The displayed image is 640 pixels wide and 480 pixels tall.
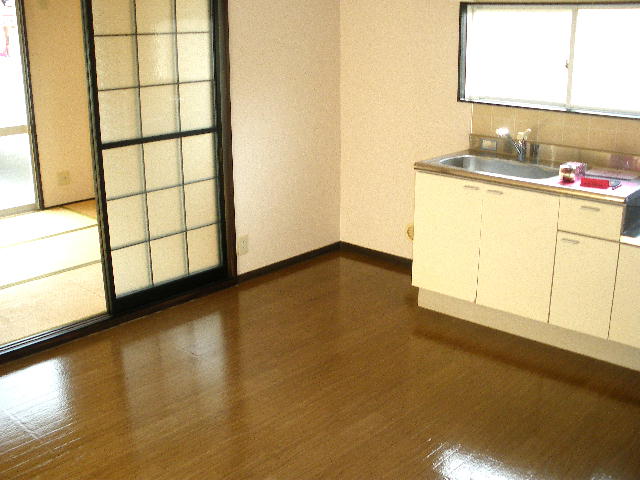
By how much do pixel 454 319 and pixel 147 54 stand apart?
8.02ft

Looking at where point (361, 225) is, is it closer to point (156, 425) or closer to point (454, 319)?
point (454, 319)

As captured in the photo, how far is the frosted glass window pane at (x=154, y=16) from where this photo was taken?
4.55 metres

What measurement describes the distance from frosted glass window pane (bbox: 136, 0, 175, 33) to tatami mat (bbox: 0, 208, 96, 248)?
8.06 feet

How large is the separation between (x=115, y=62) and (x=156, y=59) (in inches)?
11.4

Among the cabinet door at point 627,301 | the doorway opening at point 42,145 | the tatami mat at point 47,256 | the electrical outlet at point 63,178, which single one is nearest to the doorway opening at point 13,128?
the doorway opening at point 42,145

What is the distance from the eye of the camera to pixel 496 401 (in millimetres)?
Result: 3865

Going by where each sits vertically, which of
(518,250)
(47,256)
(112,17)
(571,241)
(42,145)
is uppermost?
(112,17)

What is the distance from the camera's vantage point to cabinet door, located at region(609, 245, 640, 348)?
3.91 meters

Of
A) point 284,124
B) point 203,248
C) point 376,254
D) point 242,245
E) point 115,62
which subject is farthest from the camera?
point 376,254

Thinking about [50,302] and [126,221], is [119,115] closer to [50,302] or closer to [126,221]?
[126,221]

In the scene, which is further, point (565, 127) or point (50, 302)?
point (50, 302)

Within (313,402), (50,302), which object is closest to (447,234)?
(313,402)

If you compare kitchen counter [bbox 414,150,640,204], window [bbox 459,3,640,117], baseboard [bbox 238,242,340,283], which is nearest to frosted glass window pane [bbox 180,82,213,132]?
baseboard [bbox 238,242,340,283]

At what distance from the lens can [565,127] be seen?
459 cm
